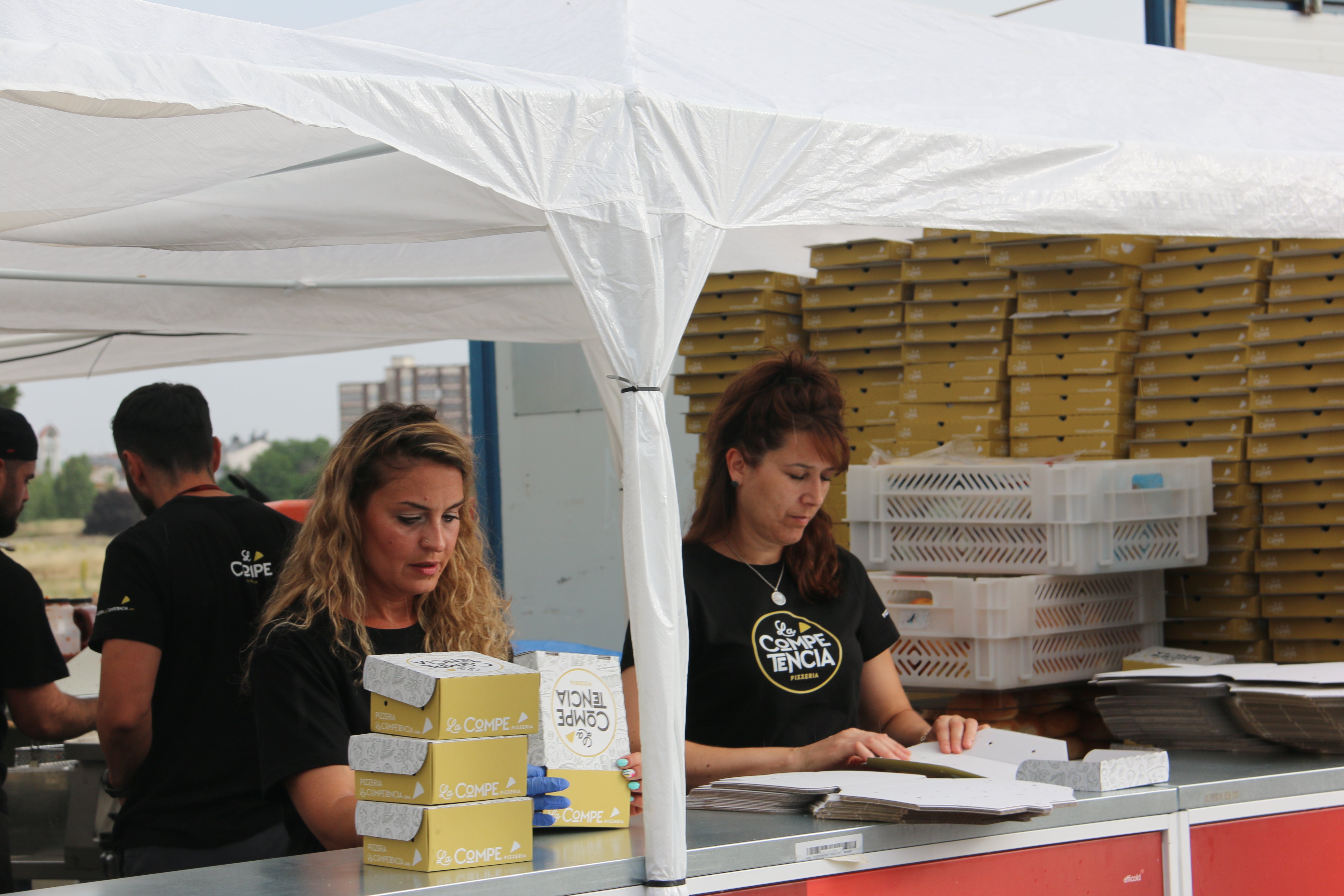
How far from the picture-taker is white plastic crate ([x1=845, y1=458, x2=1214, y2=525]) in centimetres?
406

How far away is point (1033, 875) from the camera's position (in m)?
2.43

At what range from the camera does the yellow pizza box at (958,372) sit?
4.79m

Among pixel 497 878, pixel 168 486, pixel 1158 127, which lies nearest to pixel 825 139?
pixel 1158 127

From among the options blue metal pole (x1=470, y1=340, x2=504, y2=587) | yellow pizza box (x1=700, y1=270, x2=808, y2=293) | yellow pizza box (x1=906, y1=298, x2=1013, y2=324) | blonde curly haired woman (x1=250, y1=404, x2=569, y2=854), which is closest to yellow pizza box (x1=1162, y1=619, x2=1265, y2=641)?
yellow pizza box (x1=906, y1=298, x2=1013, y2=324)

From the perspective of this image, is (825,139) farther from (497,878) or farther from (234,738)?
(234,738)

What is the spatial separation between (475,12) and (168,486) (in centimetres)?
148

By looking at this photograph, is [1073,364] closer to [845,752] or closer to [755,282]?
[755,282]

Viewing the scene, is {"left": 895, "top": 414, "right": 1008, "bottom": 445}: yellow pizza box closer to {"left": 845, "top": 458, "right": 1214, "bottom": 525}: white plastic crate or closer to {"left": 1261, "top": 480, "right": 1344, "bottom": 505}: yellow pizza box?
{"left": 845, "top": 458, "right": 1214, "bottom": 525}: white plastic crate

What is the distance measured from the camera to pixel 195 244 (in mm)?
3377

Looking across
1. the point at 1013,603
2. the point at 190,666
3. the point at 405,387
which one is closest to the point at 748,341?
the point at 1013,603

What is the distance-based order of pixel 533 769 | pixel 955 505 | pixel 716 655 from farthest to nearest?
pixel 955 505, pixel 716 655, pixel 533 769

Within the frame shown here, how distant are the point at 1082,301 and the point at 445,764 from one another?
11.1 ft

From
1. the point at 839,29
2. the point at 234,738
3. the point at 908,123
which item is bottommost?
the point at 234,738

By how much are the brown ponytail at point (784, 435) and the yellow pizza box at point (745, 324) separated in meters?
2.29
